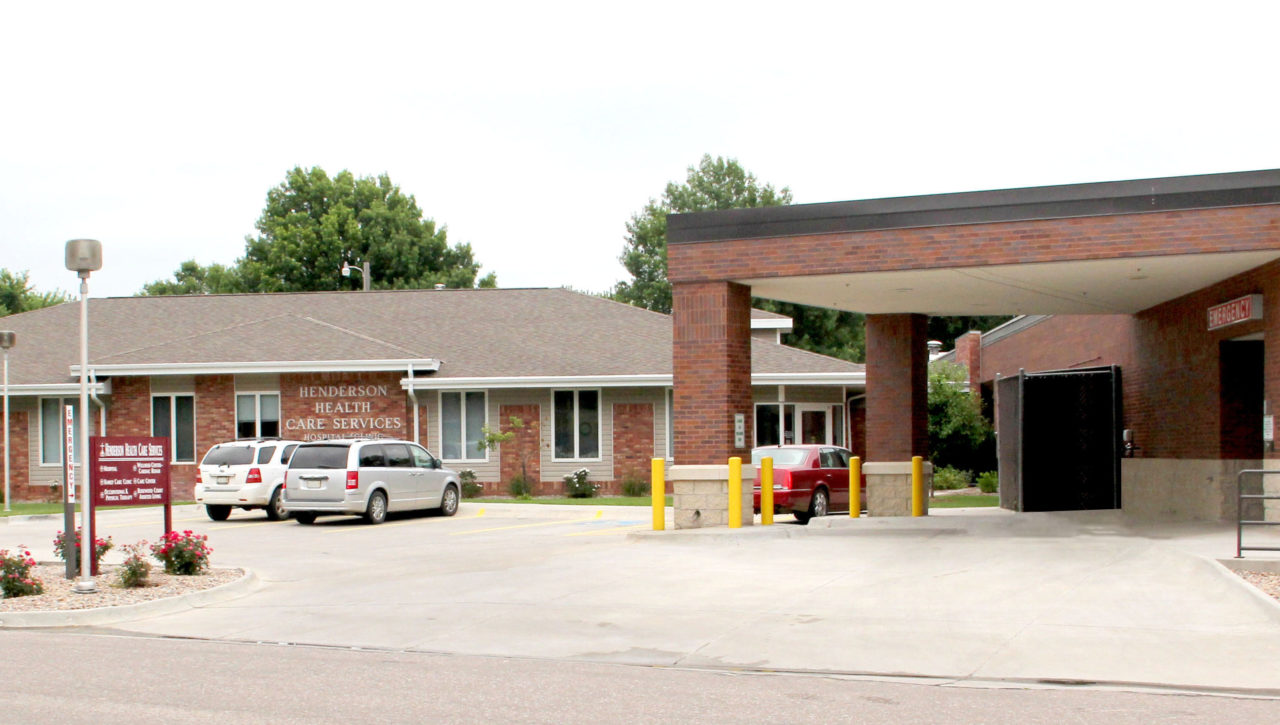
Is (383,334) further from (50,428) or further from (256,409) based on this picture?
(50,428)

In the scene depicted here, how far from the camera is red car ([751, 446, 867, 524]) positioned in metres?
22.2

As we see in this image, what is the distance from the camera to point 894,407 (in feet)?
75.4

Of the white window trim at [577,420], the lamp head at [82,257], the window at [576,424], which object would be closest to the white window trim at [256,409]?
the white window trim at [577,420]

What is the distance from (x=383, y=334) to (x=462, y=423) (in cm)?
462

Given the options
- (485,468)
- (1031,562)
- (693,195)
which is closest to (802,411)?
(485,468)

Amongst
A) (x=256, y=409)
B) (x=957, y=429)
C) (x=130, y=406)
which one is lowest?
(x=957, y=429)

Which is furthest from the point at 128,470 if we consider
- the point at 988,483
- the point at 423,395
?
the point at 988,483

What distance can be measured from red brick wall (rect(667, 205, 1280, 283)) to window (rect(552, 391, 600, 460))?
44.3ft

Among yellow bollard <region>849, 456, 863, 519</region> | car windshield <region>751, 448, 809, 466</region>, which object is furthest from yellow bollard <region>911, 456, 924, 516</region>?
car windshield <region>751, 448, 809, 466</region>

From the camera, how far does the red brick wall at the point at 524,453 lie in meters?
32.6

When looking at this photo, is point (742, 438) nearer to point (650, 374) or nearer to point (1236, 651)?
point (1236, 651)

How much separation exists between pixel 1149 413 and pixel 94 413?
25.4 meters

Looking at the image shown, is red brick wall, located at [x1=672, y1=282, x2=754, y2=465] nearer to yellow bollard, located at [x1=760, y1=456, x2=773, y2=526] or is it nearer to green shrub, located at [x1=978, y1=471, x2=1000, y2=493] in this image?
yellow bollard, located at [x1=760, y1=456, x2=773, y2=526]

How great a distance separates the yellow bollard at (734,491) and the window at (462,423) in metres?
15.1
